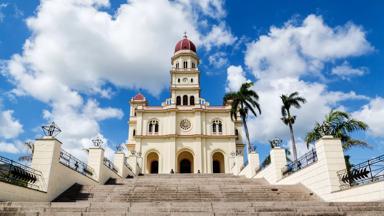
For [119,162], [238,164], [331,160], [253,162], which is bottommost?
[331,160]

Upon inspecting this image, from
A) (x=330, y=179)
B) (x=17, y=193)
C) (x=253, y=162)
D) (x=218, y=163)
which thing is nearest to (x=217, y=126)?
(x=218, y=163)

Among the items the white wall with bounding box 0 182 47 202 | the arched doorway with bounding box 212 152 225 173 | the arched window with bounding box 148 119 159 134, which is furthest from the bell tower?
the white wall with bounding box 0 182 47 202

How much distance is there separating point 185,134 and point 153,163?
19.7 feet

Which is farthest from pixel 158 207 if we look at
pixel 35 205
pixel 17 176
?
pixel 17 176

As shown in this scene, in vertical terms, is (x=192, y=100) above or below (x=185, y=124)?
above

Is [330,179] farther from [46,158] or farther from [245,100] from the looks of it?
[245,100]

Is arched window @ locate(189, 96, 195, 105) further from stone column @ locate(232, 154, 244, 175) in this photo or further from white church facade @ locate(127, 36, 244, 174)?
stone column @ locate(232, 154, 244, 175)

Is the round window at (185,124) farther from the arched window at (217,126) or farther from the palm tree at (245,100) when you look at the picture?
the palm tree at (245,100)

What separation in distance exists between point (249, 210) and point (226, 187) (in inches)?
217

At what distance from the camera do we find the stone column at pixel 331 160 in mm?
9781

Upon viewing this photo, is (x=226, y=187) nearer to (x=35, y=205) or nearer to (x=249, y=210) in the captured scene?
(x=249, y=210)

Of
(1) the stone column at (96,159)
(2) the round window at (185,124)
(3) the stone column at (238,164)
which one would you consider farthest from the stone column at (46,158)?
(2) the round window at (185,124)

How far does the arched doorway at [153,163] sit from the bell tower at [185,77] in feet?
25.3

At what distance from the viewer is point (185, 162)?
38125mm
